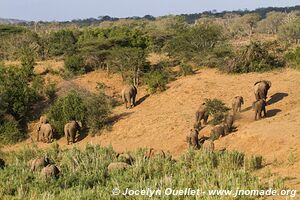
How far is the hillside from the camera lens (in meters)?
13.1

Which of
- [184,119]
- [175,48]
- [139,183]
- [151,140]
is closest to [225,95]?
[184,119]

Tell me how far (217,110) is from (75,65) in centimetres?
944

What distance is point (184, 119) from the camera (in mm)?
17344

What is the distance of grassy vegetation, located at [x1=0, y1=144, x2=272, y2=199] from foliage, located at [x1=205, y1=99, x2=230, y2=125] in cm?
370

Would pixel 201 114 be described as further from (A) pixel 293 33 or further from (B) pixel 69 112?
(A) pixel 293 33

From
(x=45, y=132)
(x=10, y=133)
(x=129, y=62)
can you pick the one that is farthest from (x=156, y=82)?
(x=10, y=133)

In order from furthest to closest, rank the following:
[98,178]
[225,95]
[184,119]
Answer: [225,95], [184,119], [98,178]

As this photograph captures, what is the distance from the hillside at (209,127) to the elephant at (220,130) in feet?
0.88

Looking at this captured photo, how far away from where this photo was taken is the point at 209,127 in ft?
52.6

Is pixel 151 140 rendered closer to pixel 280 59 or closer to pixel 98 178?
pixel 98 178

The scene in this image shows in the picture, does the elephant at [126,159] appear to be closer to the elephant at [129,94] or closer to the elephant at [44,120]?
the elephant at [44,120]

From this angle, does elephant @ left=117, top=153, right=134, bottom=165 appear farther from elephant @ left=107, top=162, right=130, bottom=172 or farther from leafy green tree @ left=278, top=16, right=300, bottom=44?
leafy green tree @ left=278, top=16, right=300, bottom=44

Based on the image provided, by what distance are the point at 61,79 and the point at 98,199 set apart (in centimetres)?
1451

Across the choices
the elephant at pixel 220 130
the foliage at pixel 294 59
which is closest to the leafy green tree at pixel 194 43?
the foliage at pixel 294 59
